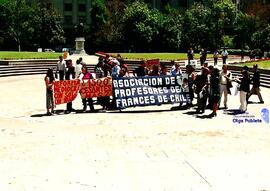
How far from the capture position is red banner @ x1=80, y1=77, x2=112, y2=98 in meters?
18.0

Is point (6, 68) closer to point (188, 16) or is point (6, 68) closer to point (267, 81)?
point (267, 81)

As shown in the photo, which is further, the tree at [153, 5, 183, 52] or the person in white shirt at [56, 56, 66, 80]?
the tree at [153, 5, 183, 52]

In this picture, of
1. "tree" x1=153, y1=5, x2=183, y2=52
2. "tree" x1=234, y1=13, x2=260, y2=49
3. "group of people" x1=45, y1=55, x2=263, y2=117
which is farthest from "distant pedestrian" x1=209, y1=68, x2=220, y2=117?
"tree" x1=234, y1=13, x2=260, y2=49

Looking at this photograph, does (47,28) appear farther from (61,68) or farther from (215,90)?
(215,90)

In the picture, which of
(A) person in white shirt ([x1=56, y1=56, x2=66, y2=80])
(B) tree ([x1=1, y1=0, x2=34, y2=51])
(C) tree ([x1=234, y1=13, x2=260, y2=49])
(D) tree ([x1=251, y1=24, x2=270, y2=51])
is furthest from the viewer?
(B) tree ([x1=1, y1=0, x2=34, y2=51])

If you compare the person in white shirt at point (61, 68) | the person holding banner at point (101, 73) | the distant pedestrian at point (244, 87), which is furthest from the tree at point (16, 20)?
the distant pedestrian at point (244, 87)

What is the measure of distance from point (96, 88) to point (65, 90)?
52.0 inches

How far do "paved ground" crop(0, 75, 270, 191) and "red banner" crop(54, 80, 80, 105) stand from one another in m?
0.91

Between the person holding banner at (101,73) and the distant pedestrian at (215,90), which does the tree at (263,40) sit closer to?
the person holding banner at (101,73)

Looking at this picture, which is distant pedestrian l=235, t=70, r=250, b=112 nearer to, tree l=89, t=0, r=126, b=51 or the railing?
the railing

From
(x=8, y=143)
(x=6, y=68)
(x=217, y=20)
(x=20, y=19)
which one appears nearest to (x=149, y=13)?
(x=217, y=20)

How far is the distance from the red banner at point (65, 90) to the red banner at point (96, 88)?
30 cm

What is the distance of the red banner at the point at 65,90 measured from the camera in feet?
57.4

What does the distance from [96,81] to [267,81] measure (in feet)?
46.2
